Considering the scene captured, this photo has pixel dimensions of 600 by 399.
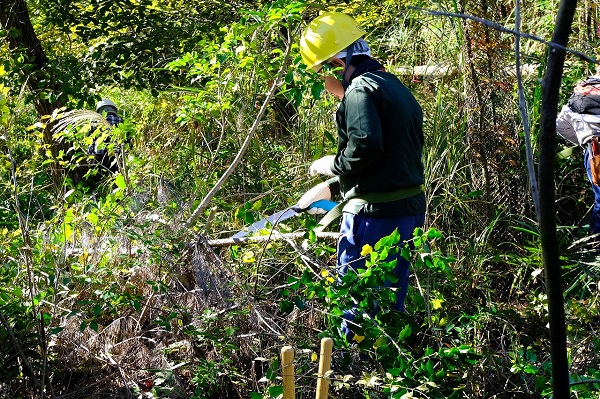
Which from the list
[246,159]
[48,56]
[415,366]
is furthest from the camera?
[48,56]

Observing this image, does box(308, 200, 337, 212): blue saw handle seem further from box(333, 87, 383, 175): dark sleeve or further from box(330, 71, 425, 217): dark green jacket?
box(333, 87, 383, 175): dark sleeve

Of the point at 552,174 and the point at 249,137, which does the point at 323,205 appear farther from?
the point at 552,174

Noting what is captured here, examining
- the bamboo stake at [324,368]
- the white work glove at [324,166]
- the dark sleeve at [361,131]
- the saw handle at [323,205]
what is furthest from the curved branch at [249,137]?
the bamboo stake at [324,368]

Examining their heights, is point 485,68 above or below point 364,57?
below

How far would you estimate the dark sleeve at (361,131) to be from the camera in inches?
130

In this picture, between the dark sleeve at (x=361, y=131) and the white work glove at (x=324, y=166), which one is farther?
the white work glove at (x=324, y=166)

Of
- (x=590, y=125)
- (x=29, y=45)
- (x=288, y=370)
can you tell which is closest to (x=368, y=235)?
(x=288, y=370)

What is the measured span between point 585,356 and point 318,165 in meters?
1.51

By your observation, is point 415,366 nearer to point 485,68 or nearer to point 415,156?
point 415,156

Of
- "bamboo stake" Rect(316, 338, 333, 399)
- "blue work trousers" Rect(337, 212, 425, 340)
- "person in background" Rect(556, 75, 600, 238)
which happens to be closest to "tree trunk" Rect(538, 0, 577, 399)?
"bamboo stake" Rect(316, 338, 333, 399)

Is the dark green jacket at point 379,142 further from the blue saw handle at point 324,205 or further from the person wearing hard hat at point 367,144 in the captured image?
the blue saw handle at point 324,205

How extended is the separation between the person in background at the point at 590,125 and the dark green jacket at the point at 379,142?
4.62 ft

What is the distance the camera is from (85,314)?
3.58 metres

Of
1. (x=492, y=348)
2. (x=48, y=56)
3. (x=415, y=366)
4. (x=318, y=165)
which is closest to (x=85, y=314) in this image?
(x=318, y=165)
